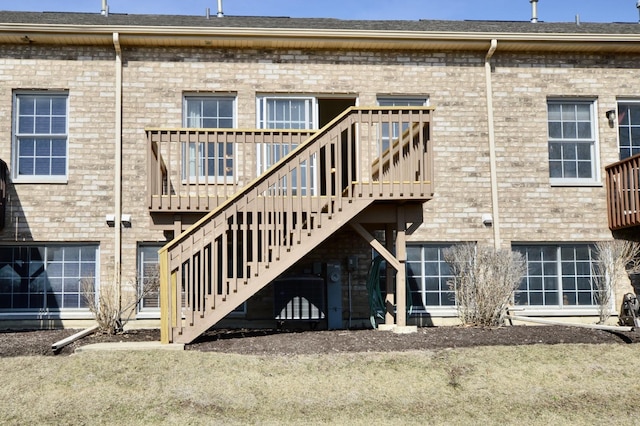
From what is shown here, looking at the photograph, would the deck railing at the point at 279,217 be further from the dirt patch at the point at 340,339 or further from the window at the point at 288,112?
the window at the point at 288,112

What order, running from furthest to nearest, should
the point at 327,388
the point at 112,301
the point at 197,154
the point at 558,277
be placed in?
the point at 558,277
the point at 112,301
the point at 197,154
the point at 327,388

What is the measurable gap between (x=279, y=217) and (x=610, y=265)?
19.4 feet

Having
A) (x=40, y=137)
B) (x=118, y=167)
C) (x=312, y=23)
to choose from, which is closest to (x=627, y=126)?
(x=312, y=23)

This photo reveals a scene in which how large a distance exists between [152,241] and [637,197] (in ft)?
26.9

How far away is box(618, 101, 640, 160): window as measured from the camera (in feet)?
45.2

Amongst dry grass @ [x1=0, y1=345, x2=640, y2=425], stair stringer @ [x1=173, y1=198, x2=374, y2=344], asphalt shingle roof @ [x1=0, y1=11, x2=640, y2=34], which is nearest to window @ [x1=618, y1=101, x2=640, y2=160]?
asphalt shingle roof @ [x1=0, y1=11, x2=640, y2=34]

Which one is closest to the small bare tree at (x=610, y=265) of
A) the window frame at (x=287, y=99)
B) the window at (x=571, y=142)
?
the window at (x=571, y=142)

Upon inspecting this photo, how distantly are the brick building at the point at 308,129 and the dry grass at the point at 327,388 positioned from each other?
11.4ft

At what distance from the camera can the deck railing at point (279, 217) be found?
976 centimetres

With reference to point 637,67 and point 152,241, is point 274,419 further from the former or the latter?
point 637,67

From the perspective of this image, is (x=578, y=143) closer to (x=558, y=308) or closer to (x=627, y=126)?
(x=627, y=126)

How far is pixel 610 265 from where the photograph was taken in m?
12.6

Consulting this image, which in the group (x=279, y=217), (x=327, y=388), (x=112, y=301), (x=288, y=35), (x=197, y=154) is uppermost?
(x=288, y=35)

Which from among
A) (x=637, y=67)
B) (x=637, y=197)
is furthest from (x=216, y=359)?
(x=637, y=67)
